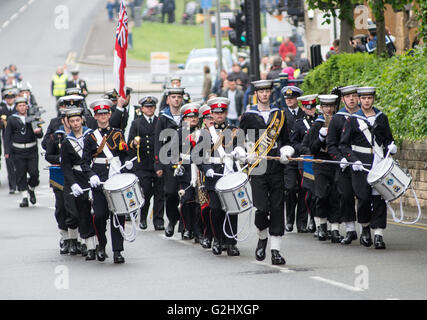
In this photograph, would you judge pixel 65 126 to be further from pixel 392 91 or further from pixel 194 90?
pixel 194 90

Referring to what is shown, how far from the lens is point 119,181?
13.0m

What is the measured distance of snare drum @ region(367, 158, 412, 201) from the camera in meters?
12.9

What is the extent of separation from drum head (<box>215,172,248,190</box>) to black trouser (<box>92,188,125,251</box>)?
1.25 meters

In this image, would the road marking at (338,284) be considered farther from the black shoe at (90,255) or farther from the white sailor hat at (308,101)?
the white sailor hat at (308,101)

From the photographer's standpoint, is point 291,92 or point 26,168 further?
point 26,168

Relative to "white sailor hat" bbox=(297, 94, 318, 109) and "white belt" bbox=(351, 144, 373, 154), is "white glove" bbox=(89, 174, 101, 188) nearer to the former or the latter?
"white belt" bbox=(351, 144, 373, 154)

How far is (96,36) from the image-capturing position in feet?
225

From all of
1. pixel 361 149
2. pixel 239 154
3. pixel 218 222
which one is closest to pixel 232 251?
pixel 218 222

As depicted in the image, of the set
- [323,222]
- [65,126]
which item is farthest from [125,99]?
[323,222]

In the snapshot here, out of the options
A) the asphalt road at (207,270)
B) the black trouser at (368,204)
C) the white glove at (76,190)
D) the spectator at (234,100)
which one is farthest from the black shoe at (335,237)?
the spectator at (234,100)

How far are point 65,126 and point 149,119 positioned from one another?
9.07 ft

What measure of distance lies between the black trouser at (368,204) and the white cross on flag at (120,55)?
4.99 m

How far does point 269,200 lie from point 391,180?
1468 millimetres

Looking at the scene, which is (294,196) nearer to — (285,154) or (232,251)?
(232,251)
